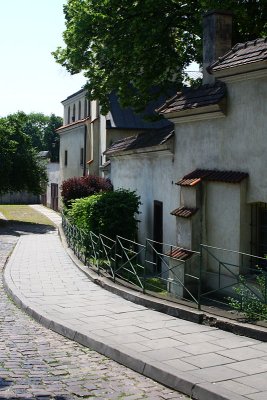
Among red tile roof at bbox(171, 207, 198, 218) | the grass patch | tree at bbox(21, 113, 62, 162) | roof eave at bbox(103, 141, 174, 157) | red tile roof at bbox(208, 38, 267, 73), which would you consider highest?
tree at bbox(21, 113, 62, 162)

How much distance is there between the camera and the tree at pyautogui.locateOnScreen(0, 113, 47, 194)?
39406mm

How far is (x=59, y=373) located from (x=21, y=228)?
30.8 meters

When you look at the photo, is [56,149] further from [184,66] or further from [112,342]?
[112,342]

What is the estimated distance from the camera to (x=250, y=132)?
11398mm

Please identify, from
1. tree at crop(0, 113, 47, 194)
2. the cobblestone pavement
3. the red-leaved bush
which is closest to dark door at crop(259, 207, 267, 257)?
the cobblestone pavement

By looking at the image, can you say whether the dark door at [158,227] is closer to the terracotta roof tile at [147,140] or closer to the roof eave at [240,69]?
the terracotta roof tile at [147,140]

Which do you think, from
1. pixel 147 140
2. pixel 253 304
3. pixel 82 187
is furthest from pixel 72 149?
pixel 253 304

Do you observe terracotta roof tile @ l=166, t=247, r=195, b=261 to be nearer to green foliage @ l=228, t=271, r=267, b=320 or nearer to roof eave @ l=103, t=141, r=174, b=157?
green foliage @ l=228, t=271, r=267, b=320

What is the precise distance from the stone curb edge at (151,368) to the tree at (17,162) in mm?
30062

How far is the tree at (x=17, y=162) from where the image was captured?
39.4 metres

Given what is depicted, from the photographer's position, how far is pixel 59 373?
23.4 feet

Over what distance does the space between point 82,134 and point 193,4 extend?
2391cm

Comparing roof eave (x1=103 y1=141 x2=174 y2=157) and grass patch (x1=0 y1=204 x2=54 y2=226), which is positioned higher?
roof eave (x1=103 y1=141 x2=174 y2=157)

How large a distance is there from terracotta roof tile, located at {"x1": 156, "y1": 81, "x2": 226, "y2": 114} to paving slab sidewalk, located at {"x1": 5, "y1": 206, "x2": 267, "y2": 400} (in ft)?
15.3
